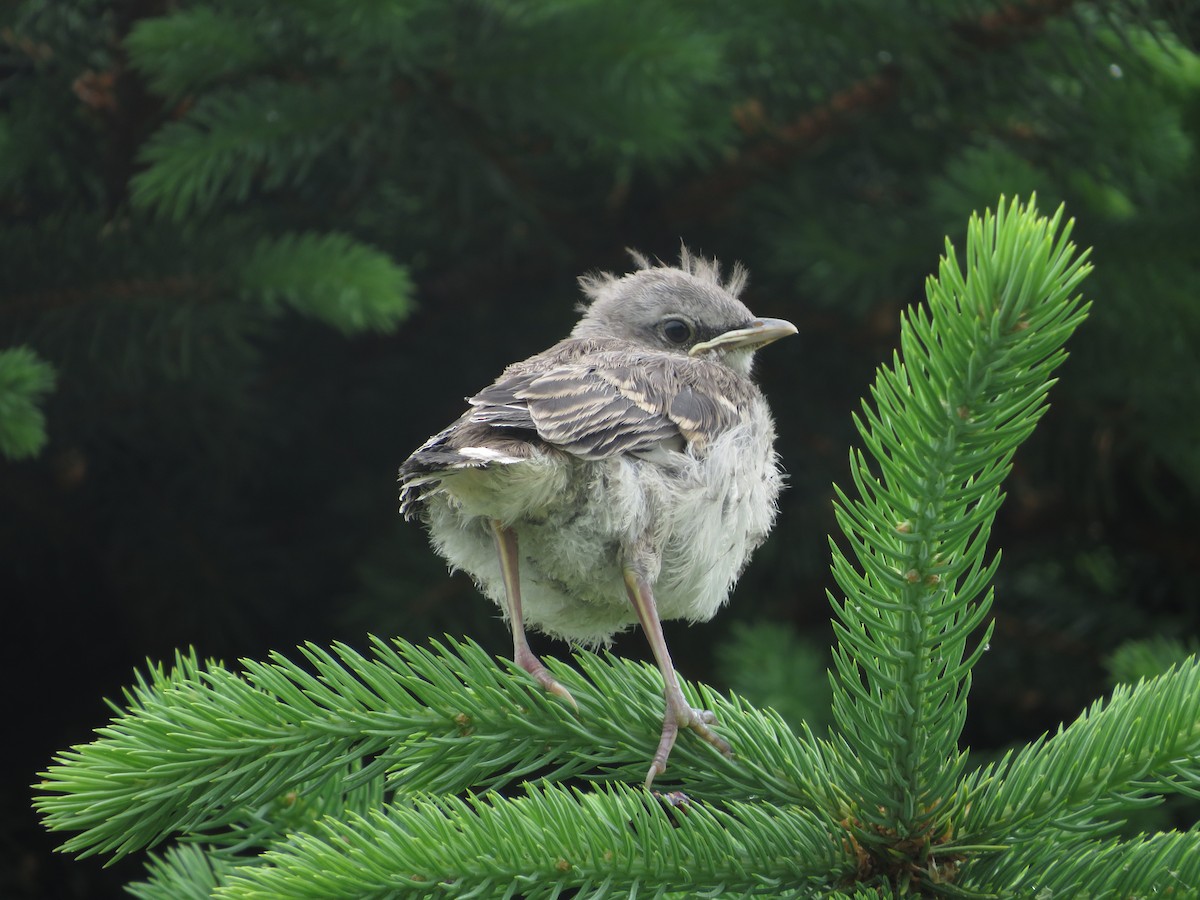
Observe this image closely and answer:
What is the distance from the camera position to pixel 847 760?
136 centimetres

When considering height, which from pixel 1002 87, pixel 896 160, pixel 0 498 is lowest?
pixel 0 498

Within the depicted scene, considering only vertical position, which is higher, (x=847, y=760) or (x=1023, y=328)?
(x=1023, y=328)

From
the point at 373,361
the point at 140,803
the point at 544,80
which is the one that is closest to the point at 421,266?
the point at 373,361

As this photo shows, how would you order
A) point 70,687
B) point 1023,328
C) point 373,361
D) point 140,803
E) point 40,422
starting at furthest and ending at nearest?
point 373,361, point 70,687, point 40,422, point 140,803, point 1023,328

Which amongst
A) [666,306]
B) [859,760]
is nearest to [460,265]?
[666,306]

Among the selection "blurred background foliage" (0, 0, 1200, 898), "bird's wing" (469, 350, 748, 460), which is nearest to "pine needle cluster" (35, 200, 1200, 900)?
"bird's wing" (469, 350, 748, 460)

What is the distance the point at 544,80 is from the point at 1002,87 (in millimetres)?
1007

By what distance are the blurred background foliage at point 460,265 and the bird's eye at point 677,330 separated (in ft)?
0.86

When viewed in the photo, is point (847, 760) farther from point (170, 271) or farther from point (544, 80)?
point (170, 271)

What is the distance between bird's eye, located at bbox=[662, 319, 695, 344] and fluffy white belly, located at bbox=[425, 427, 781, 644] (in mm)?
579

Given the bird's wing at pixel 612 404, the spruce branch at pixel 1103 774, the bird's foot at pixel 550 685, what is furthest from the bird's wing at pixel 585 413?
the spruce branch at pixel 1103 774

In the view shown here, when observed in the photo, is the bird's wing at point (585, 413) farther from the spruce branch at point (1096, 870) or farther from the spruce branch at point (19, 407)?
the spruce branch at point (1096, 870)

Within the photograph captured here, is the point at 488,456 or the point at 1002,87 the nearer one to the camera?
the point at 488,456

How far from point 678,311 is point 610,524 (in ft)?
3.27
